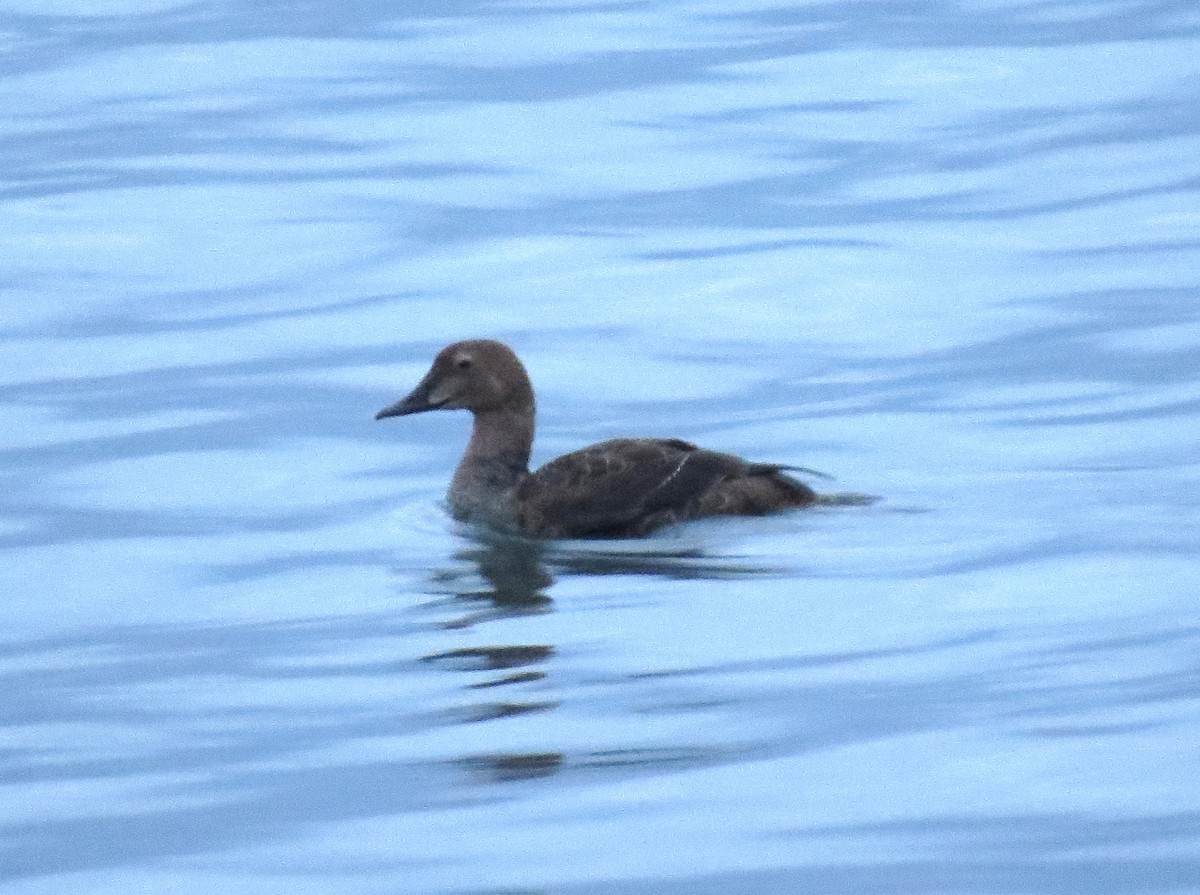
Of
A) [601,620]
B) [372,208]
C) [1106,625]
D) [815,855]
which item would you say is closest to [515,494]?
[601,620]

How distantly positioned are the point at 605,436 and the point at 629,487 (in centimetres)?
204

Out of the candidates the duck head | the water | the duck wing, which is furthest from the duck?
the duck head

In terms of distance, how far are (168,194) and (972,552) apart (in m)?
9.94

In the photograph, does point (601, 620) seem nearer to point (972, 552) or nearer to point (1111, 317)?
point (972, 552)

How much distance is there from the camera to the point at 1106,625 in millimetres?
9625

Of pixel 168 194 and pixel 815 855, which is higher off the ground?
pixel 168 194

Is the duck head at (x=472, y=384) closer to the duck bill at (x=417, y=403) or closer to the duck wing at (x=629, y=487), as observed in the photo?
the duck bill at (x=417, y=403)

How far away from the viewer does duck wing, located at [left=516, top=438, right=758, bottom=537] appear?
453 inches

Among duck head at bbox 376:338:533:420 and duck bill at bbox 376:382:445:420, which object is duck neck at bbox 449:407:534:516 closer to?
duck head at bbox 376:338:533:420

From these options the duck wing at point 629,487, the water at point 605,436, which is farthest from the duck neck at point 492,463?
the duck wing at point 629,487

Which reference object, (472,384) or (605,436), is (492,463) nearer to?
(472,384)

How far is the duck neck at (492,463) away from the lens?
11.9m

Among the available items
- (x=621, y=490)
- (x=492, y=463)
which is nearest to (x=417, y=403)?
(x=492, y=463)

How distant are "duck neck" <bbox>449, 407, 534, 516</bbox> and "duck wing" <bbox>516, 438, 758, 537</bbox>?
296 mm
